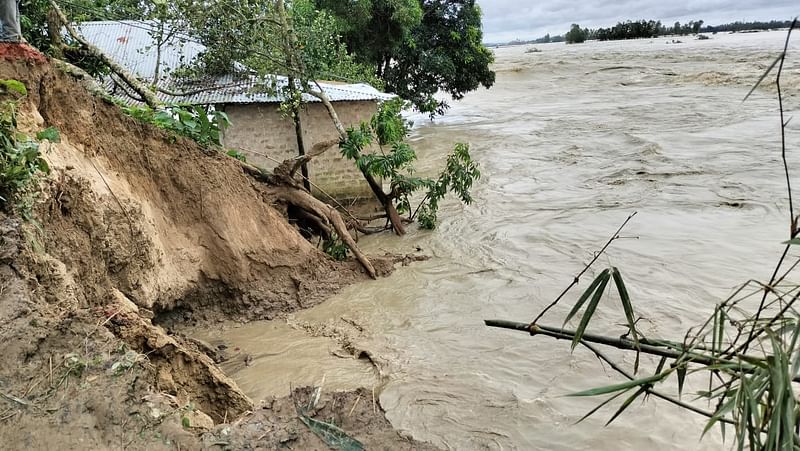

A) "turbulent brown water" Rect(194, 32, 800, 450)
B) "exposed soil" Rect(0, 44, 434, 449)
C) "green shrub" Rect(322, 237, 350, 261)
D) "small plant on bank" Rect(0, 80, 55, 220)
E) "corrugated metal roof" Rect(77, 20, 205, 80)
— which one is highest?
"corrugated metal roof" Rect(77, 20, 205, 80)

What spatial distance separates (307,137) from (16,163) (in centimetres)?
751

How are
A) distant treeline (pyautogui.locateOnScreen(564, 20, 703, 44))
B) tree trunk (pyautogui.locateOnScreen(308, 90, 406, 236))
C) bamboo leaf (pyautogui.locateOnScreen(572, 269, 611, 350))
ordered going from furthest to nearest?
distant treeline (pyautogui.locateOnScreen(564, 20, 703, 44))
tree trunk (pyautogui.locateOnScreen(308, 90, 406, 236))
bamboo leaf (pyautogui.locateOnScreen(572, 269, 611, 350))

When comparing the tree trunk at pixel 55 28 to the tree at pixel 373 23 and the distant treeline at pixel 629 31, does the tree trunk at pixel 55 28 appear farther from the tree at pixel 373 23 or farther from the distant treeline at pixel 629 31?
the distant treeline at pixel 629 31

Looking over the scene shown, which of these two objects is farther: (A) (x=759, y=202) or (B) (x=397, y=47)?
(B) (x=397, y=47)

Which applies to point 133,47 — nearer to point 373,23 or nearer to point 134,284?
point 373,23

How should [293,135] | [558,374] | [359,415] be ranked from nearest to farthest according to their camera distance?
[359,415] → [558,374] → [293,135]

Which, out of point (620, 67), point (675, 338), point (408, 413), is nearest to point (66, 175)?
point (408, 413)

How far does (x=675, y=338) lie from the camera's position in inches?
250

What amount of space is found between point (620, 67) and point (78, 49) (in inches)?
1369

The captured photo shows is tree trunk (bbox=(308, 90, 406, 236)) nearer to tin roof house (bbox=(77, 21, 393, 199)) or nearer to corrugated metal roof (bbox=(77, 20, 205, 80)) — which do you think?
tin roof house (bbox=(77, 21, 393, 199))

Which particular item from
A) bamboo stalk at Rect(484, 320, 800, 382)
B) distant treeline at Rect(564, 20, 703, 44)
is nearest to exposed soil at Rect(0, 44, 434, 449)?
bamboo stalk at Rect(484, 320, 800, 382)

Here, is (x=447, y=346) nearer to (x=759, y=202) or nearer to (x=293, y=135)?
(x=293, y=135)

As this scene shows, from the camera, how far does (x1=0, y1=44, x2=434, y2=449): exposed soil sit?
2.78 m

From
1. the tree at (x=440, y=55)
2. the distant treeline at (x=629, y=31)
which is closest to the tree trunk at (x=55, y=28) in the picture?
the tree at (x=440, y=55)
